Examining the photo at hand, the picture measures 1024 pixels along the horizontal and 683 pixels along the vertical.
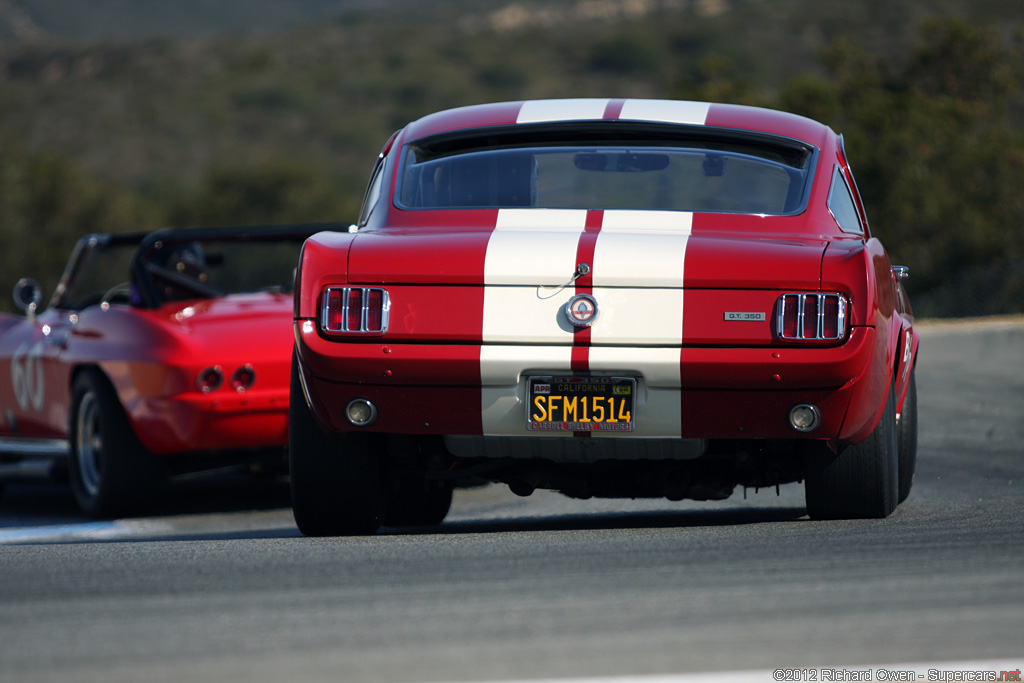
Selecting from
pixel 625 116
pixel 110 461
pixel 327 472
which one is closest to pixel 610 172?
pixel 625 116

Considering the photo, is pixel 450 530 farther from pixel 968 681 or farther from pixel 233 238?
pixel 968 681

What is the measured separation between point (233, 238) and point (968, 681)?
596 cm

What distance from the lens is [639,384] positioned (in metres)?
4.67

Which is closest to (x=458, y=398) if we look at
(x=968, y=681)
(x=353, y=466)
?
(x=353, y=466)

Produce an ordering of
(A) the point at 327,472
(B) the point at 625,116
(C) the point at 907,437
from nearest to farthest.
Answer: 1. (A) the point at 327,472
2. (B) the point at 625,116
3. (C) the point at 907,437

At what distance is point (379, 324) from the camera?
472cm

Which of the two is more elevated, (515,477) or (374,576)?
(374,576)

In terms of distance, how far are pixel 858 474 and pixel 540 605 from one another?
6.36 ft

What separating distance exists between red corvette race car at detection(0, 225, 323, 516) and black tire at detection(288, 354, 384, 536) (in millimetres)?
2108

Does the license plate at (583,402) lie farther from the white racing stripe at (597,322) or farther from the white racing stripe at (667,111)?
the white racing stripe at (667,111)

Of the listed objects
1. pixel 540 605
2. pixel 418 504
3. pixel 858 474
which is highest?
pixel 540 605

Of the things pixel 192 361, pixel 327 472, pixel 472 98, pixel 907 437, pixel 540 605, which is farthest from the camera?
pixel 472 98

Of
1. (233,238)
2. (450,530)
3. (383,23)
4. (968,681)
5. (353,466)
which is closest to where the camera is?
(968,681)

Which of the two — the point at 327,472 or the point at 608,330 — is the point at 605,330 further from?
the point at 327,472
